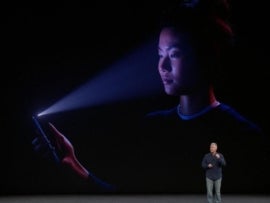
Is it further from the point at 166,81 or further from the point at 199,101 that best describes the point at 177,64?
the point at 199,101

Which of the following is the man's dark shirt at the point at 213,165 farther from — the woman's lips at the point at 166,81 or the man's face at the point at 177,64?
the woman's lips at the point at 166,81

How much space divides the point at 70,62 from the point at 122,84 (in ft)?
4.25

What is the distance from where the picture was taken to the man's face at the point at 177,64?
412 inches

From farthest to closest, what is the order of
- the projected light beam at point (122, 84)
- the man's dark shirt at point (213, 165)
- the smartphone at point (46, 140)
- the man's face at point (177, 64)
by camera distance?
the smartphone at point (46, 140), the projected light beam at point (122, 84), the man's face at point (177, 64), the man's dark shirt at point (213, 165)

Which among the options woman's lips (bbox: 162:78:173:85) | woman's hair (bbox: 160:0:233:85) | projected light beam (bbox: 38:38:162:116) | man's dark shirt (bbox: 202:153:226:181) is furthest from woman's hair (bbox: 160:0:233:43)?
man's dark shirt (bbox: 202:153:226:181)

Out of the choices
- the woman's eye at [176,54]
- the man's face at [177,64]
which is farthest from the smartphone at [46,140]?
the woman's eye at [176,54]

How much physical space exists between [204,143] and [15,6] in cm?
535

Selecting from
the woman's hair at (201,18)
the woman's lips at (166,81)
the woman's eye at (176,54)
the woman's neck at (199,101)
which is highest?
the woman's hair at (201,18)

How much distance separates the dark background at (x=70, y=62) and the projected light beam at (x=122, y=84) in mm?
161

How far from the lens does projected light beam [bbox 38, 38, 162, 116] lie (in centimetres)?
1060
